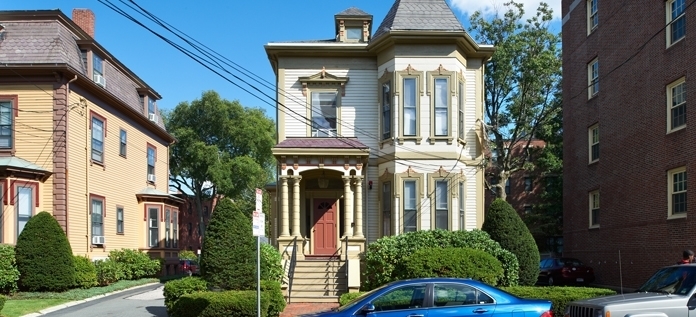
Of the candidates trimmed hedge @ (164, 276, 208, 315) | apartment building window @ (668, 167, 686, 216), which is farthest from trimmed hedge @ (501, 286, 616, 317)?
apartment building window @ (668, 167, 686, 216)

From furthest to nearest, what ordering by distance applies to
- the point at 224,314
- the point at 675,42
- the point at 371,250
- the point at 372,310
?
the point at 675,42 < the point at 371,250 < the point at 224,314 < the point at 372,310

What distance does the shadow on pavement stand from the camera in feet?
57.1

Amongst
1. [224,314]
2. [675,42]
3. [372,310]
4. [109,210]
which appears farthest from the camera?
[109,210]

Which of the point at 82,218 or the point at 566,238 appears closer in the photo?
the point at 82,218

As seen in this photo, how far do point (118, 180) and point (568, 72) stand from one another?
872 inches

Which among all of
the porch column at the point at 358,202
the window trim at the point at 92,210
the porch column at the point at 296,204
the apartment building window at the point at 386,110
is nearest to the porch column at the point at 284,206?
the porch column at the point at 296,204

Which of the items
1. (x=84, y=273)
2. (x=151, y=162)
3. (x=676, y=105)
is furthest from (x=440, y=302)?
(x=151, y=162)

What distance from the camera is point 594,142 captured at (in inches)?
1157

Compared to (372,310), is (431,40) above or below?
above

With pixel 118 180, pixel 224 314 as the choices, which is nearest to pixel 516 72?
pixel 118 180

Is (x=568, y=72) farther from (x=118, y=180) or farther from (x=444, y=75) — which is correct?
(x=118, y=180)

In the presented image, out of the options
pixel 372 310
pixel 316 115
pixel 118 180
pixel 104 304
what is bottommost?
pixel 104 304

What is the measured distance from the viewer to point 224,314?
1452cm

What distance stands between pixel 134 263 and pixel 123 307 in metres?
9.90
